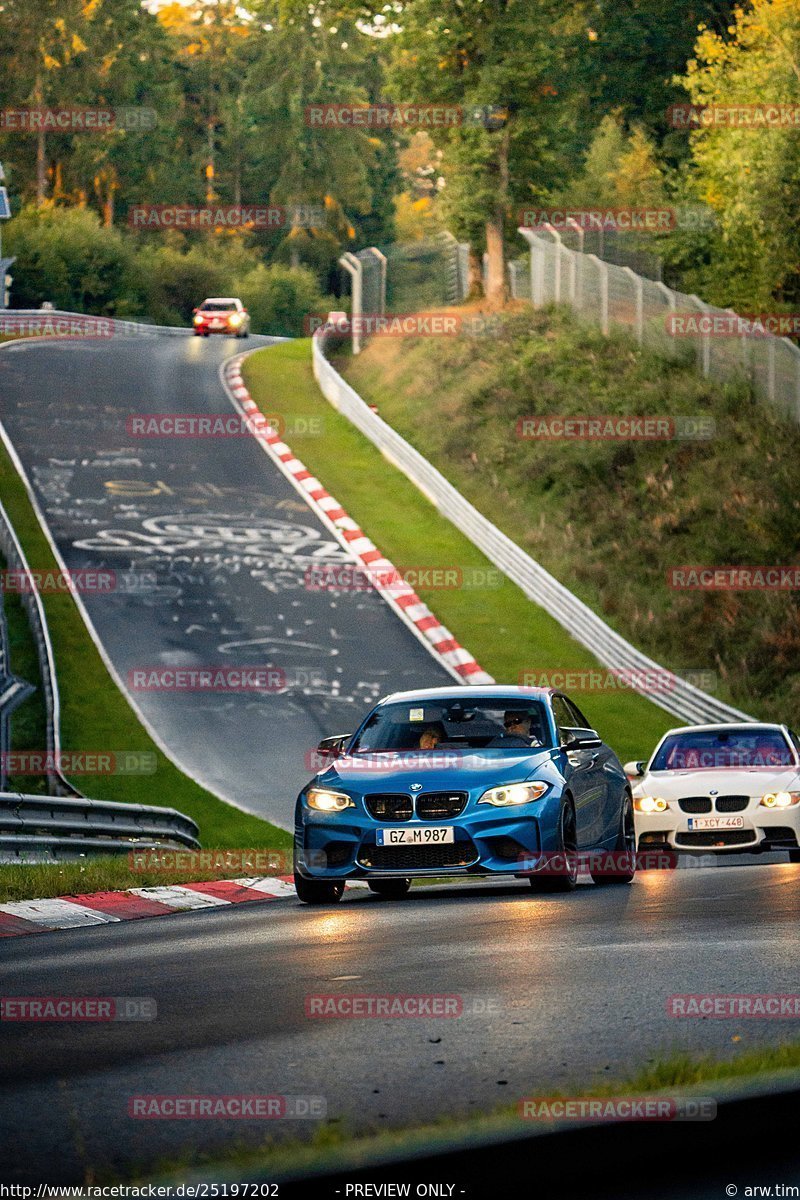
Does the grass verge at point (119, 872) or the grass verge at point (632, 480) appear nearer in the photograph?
the grass verge at point (119, 872)

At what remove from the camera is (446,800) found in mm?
13430

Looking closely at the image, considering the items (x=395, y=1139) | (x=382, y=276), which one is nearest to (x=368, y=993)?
(x=395, y=1139)

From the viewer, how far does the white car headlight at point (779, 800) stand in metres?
17.3

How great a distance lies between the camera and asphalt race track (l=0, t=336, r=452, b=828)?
26.5 metres

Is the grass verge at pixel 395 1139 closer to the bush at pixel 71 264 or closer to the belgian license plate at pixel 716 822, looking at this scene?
the belgian license plate at pixel 716 822

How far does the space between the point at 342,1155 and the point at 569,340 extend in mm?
43676

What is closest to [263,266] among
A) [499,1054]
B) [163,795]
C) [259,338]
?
[259,338]

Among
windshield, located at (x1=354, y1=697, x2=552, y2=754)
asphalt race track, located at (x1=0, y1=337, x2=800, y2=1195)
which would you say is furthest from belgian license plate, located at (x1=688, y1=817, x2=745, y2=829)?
windshield, located at (x1=354, y1=697, x2=552, y2=754)

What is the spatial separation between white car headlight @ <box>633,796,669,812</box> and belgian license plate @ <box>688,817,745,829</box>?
296 mm

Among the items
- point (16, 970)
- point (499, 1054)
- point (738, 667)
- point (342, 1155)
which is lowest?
point (738, 667)

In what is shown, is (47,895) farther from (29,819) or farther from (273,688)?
(273,688)

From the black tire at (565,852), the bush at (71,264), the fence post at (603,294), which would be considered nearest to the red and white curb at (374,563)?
the fence post at (603,294)

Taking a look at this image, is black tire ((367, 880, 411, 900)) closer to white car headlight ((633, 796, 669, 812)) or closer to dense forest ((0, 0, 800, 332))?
white car headlight ((633, 796, 669, 812))

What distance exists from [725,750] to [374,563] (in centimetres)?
1739
